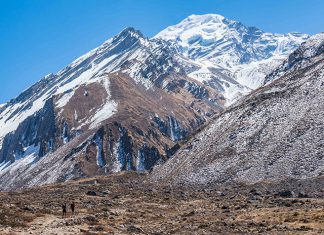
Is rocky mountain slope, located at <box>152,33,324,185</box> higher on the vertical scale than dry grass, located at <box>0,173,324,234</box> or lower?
higher

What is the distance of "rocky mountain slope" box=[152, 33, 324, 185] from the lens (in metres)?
111

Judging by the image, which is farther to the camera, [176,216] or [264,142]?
[264,142]

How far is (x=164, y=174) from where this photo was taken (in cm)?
13675

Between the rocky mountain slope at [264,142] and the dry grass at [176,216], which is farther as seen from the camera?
the rocky mountain slope at [264,142]

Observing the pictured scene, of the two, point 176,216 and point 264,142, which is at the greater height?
point 264,142

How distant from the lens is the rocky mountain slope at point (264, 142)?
364 feet

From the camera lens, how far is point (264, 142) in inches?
4899

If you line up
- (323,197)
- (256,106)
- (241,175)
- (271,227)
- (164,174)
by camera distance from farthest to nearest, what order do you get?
Result: (256,106)
(164,174)
(241,175)
(323,197)
(271,227)

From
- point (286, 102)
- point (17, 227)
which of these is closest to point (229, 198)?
point (17, 227)

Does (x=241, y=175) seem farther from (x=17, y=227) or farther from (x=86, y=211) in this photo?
(x=17, y=227)

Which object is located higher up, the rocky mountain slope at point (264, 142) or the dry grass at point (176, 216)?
the rocky mountain slope at point (264, 142)

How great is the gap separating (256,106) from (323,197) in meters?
66.7

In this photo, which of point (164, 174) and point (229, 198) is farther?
point (164, 174)

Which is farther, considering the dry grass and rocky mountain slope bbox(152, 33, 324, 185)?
rocky mountain slope bbox(152, 33, 324, 185)
